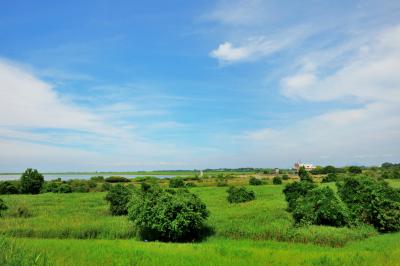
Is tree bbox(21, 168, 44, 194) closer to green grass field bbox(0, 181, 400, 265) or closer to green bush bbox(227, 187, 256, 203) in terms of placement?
green grass field bbox(0, 181, 400, 265)

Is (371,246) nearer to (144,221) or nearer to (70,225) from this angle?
(144,221)

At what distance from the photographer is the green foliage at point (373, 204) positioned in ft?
70.8

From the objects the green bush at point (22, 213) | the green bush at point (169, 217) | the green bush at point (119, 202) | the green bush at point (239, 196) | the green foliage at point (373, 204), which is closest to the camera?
the green bush at point (169, 217)

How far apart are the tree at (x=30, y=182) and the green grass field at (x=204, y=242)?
21.3m

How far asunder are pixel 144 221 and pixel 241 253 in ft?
25.8

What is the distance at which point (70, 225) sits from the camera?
830 inches

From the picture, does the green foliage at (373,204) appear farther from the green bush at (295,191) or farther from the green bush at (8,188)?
the green bush at (8,188)

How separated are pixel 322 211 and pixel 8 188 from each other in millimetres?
46595

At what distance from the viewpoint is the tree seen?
49656 mm

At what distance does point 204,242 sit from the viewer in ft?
64.0

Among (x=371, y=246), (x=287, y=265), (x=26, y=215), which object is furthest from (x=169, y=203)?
(x=26, y=215)

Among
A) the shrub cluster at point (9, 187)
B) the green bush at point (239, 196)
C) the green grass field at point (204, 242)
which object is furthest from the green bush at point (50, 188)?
the green bush at point (239, 196)

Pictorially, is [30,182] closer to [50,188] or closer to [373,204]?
[50,188]

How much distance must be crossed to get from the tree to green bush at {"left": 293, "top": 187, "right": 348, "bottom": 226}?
4211cm
